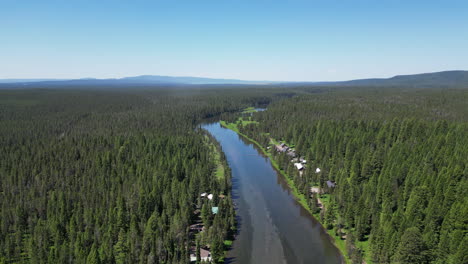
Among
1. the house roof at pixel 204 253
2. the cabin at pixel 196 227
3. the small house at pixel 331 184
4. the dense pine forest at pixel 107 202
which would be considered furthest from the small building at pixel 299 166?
the house roof at pixel 204 253

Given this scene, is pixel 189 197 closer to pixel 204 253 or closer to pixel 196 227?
pixel 196 227

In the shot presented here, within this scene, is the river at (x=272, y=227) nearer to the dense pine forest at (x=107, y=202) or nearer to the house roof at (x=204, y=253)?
the house roof at (x=204, y=253)

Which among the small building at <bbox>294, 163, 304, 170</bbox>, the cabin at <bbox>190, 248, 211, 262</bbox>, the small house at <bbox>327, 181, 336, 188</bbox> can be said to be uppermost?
the small building at <bbox>294, 163, 304, 170</bbox>

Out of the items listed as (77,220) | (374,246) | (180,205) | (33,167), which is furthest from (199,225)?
(33,167)

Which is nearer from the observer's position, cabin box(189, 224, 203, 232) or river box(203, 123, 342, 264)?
river box(203, 123, 342, 264)

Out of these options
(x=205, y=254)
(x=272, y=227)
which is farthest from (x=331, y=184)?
(x=205, y=254)

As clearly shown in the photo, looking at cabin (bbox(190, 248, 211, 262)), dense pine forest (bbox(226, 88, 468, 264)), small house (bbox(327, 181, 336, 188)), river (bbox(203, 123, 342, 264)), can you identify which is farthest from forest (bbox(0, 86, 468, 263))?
river (bbox(203, 123, 342, 264))

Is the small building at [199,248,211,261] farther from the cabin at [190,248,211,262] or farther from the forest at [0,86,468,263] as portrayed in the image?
the forest at [0,86,468,263]

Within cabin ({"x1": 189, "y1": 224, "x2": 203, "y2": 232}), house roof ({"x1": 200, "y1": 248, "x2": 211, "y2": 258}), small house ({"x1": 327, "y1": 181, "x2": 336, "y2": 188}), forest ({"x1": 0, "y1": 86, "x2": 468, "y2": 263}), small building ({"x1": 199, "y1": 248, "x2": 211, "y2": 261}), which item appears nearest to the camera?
forest ({"x1": 0, "y1": 86, "x2": 468, "y2": 263})

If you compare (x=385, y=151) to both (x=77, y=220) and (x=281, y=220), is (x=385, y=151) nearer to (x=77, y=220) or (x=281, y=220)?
(x=281, y=220)
